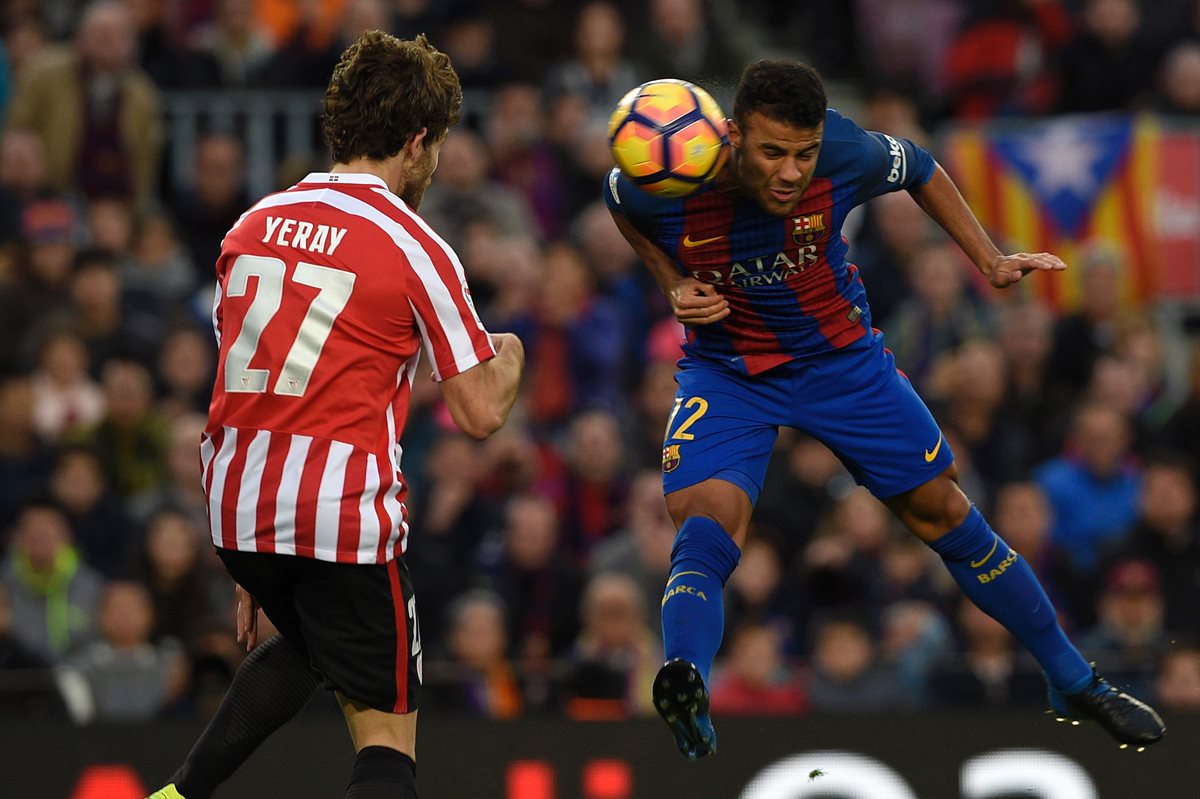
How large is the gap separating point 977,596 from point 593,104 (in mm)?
5521

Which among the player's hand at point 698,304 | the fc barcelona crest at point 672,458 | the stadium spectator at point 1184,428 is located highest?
the player's hand at point 698,304

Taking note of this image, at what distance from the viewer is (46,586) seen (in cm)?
838

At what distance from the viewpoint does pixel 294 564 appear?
4.63 m

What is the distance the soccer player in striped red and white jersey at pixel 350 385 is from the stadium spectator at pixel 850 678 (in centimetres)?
340

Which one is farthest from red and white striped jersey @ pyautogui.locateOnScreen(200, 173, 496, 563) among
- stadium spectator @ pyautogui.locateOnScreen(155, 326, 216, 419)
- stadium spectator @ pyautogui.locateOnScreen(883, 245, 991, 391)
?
stadium spectator @ pyautogui.locateOnScreen(883, 245, 991, 391)

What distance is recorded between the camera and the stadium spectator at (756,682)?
786 cm

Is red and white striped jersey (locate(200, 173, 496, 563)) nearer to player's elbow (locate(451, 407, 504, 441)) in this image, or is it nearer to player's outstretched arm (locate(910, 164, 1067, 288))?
player's elbow (locate(451, 407, 504, 441))

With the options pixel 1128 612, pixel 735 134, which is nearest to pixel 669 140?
pixel 735 134

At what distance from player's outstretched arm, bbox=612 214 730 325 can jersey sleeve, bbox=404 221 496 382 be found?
2.78 feet

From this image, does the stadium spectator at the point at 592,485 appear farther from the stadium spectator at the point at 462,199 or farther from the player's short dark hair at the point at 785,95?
the player's short dark hair at the point at 785,95

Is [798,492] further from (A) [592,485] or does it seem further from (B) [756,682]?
(B) [756,682]

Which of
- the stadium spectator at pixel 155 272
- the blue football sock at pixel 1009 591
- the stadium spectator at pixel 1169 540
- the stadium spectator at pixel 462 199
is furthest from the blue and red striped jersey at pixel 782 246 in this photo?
the stadium spectator at pixel 155 272

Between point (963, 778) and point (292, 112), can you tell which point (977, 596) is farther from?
point (292, 112)

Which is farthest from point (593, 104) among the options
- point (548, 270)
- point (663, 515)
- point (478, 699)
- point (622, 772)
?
point (622, 772)
